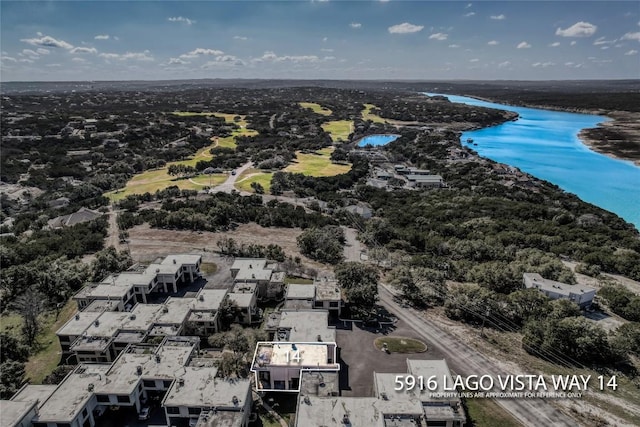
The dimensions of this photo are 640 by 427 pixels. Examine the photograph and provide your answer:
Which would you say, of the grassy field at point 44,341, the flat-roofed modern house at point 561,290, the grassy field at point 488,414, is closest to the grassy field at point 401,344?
the grassy field at point 488,414

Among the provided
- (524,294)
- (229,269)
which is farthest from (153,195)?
(524,294)

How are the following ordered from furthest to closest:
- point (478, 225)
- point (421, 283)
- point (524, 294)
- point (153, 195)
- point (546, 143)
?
1. point (546, 143)
2. point (153, 195)
3. point (478, 225)
4. point (421, 283)
5. point (524, 294)

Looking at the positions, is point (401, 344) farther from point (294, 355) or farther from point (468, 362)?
point (294, 355)

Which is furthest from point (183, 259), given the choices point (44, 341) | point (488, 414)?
point (488, 414)

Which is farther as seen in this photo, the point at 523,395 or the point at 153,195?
the point at 153,195

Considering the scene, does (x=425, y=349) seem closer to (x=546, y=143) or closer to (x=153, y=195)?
(x=153, y=195)

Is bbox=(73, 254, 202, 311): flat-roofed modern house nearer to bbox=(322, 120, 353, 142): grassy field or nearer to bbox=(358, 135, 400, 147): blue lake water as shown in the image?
bbox=(358, 135, 400, 147): blue lake water

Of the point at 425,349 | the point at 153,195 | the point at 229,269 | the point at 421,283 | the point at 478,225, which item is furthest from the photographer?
the point at 153,195
